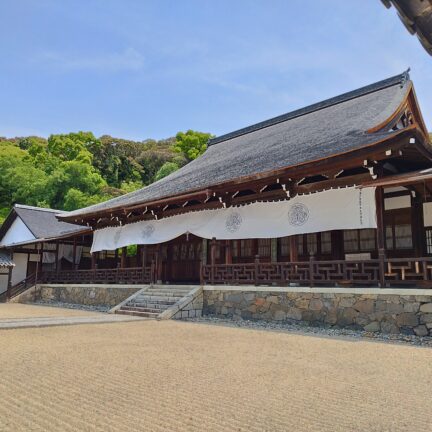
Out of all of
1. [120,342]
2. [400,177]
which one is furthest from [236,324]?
[400,177]

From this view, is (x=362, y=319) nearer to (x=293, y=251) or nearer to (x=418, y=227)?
(x=293, y=251)

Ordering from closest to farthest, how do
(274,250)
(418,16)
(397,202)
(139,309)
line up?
(418,16), (397,202), (139,309), (274,250)

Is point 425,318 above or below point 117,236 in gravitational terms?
below

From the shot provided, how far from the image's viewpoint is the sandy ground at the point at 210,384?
8.95ft

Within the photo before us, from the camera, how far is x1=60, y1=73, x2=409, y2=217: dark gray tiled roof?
367 inches

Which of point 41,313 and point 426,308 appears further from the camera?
point 41,313

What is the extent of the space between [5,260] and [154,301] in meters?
12.2

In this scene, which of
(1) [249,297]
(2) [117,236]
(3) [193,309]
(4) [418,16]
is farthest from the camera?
(2) [117,236]

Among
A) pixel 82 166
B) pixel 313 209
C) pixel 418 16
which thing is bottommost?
pixel 418 16

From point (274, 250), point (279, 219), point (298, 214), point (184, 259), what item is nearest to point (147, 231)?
point (184, 259)

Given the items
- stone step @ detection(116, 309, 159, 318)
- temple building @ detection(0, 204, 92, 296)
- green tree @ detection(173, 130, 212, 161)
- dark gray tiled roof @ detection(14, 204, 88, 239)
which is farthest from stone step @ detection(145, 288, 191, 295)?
green tree @ detection(173, 130, 212, 161)

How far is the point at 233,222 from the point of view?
10.7 metres

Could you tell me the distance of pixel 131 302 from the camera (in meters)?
11.1

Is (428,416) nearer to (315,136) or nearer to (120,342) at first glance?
(120,342)
